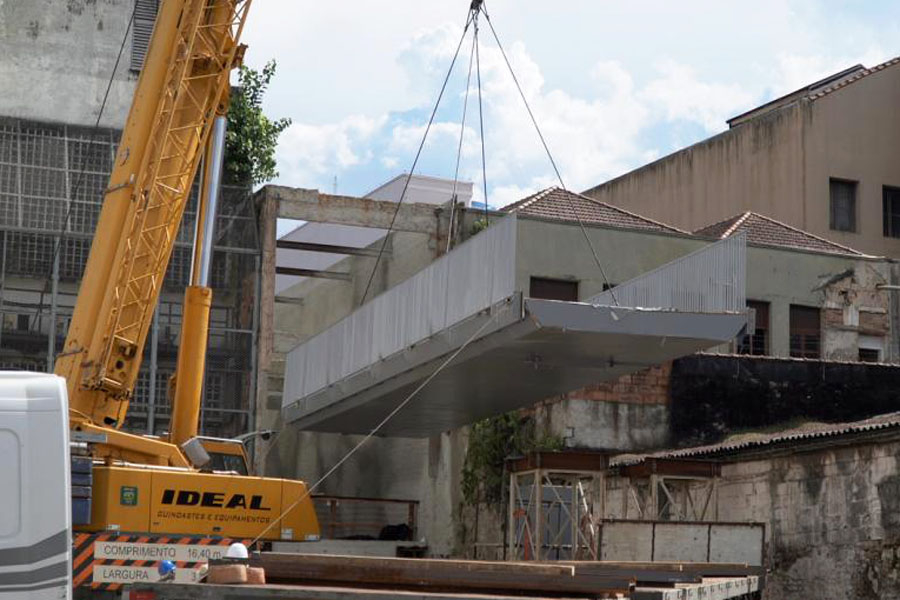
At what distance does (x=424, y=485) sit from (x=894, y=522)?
672 inches

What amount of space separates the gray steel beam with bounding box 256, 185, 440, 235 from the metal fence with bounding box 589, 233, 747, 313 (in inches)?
720

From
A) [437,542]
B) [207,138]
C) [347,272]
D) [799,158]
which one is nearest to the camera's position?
[207,138]

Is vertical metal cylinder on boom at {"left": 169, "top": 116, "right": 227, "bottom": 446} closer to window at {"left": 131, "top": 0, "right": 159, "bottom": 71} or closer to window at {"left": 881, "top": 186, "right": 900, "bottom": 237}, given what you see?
window at {"left": 131, "top": 0, "right": 159, "bottom": 71}

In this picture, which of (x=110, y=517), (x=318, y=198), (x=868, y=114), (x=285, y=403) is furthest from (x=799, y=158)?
(x=110, y=517)

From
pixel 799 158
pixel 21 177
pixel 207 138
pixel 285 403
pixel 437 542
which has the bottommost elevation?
pixel 437 542

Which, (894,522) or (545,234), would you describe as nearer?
(894,522)

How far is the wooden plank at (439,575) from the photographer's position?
8.41 meters

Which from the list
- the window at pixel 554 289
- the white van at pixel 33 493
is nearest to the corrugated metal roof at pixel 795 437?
the window at pixel 554 289

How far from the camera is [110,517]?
750 inches

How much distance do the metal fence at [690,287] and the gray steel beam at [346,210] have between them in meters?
18.3

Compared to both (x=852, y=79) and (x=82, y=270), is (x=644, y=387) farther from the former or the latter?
(x=852, y=79)

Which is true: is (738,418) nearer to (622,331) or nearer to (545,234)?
(545,234)

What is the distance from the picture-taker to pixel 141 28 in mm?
44062

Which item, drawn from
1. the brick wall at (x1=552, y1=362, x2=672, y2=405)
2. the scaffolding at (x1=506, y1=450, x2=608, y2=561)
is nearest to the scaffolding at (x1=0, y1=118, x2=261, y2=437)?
the brick wall at (x1=552, y1=362, x2=672, y2=405)
